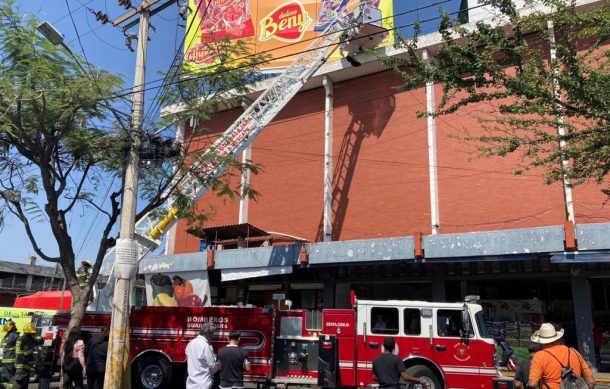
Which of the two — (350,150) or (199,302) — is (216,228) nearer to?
(199,302)

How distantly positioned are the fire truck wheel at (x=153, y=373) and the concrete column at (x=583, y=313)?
13.1 m

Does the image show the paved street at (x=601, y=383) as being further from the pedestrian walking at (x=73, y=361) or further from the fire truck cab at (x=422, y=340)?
the pedestrian walking at (x=73, y=361)

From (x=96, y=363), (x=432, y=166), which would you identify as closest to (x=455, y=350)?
(x=96, y=363)

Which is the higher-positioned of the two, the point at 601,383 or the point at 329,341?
the point at 329,341

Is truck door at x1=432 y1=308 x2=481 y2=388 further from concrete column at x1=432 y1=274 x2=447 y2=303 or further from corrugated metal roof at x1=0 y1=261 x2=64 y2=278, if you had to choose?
corrugated metal roof at x1=0 y1=261 x2=64 y2=278

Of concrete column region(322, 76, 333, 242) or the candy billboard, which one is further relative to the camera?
the candy billboard

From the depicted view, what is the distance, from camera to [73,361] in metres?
11.1

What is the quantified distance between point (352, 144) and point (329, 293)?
269 inches

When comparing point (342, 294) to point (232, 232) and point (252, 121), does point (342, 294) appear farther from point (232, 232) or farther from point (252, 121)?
point (252, 121)

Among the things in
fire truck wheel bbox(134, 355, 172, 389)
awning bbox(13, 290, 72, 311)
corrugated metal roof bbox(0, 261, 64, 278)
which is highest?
corrugated metal roof bbox(0, 261, 64, 278)

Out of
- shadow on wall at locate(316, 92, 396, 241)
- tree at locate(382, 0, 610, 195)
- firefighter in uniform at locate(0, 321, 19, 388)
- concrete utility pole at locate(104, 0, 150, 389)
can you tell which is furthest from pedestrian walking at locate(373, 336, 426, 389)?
shadow on wall at locate(316, 92, 396, 241)

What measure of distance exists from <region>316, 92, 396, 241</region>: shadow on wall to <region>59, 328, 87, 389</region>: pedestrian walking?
13.8 m

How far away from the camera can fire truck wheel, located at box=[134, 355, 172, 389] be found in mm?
12953

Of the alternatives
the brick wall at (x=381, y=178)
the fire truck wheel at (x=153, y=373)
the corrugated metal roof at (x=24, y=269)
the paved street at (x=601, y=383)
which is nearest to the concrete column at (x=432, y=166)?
the brick wall at (x=381, y=178)
